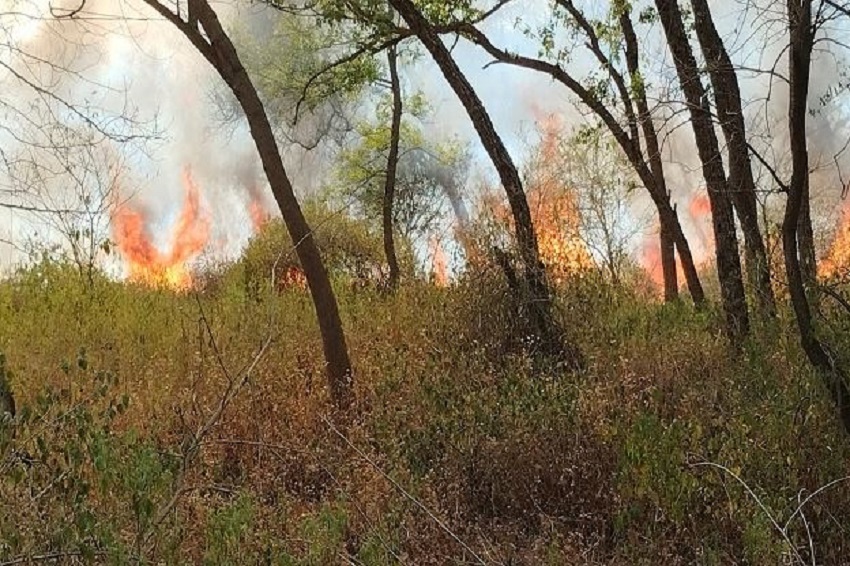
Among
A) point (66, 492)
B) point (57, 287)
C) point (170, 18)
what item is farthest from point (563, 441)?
point (57, 287)

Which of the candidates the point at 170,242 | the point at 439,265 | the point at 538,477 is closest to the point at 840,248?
the point at 439,265

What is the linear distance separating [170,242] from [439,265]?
13.0ft

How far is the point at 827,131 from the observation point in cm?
911

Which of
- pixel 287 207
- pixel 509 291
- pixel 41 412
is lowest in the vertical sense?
pixel 41 412

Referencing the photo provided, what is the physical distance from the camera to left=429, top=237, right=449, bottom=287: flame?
6971mm

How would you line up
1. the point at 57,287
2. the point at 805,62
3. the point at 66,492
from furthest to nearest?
the point at 57,287 < the point at 805,62 < the point at 66,492

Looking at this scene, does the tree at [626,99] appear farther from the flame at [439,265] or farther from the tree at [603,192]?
the flame at [439,265]

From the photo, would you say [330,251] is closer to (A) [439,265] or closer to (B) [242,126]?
(B) [242,126]

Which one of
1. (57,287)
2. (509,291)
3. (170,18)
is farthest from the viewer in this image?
(57,287)

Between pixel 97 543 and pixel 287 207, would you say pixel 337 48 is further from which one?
pixel 97 543

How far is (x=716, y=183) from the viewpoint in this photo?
5094mm

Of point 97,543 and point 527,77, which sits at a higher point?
point 527,77

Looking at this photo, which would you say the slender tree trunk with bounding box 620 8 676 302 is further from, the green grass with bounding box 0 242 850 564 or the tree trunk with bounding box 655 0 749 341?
the green grass with bounding box 0 242 850 564

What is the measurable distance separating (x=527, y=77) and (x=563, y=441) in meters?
→ 7.80
